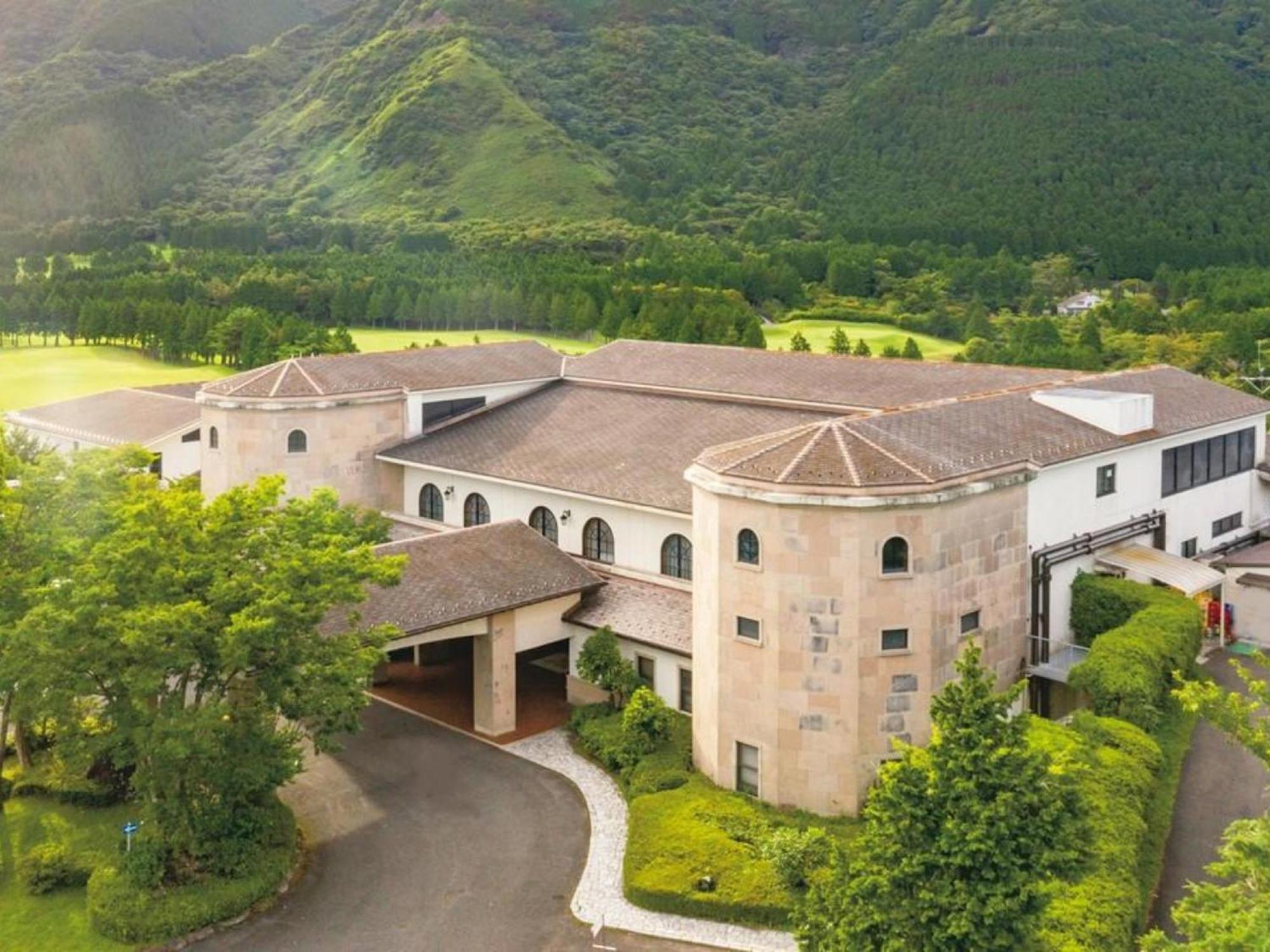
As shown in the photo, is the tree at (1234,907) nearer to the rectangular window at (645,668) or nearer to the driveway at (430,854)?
the driveway at (430,854)

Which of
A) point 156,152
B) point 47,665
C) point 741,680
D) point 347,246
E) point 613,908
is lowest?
point 613,908

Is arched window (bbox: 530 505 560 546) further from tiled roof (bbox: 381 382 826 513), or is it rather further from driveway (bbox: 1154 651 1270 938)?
driveway (bbox: 1154 651 1270 938)

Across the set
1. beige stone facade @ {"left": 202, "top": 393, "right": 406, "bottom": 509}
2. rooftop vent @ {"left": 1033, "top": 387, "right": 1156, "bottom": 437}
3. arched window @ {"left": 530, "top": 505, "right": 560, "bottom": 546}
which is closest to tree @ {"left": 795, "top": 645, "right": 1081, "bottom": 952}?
rooftop vent @ {"left": 1033, "top": 387, "right": 1156, "bottom": 437}

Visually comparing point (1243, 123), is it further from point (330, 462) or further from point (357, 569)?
point (357, 569)

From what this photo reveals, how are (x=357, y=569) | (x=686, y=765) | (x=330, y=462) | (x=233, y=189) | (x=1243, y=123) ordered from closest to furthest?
(x=357, y=569) → (x=686, y=765) → (x=330, y=462) → (x=1243, y=123) → (x=233, y=189)

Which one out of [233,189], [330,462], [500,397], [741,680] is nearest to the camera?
[741,680]

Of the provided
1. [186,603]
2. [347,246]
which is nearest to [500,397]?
[186,603]

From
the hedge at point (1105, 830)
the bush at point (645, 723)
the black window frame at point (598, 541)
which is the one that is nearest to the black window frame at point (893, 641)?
the hedge at point (1105, 830)
